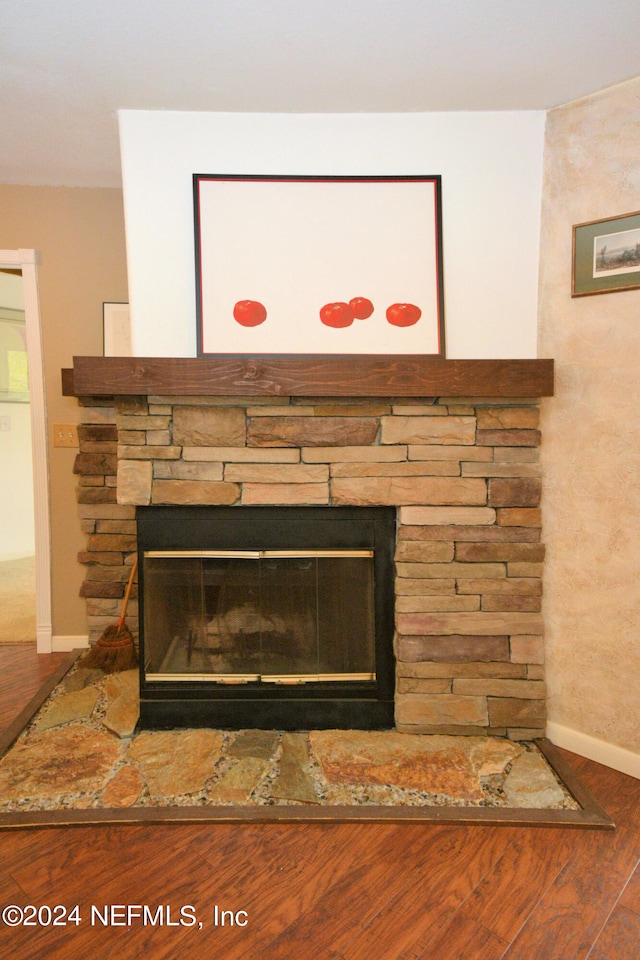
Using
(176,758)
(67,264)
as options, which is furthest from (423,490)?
(67,264)

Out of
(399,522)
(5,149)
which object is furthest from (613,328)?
(5,149)

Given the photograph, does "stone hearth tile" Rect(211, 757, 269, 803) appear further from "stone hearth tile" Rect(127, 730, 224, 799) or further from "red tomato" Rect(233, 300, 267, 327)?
"red tomato" Rect(233, 300, 267, 327)

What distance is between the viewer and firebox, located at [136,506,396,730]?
1.99 m

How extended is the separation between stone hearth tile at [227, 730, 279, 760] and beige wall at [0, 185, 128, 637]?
4.73 ft

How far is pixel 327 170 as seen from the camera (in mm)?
1914

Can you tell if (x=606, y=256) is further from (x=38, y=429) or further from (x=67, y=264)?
(x=38, y=429)

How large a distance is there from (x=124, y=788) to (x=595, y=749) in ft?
4.90

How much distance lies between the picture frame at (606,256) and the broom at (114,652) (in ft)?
6.66

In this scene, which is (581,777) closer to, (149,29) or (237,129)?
(237,129)

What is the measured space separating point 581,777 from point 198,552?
4.65 ft

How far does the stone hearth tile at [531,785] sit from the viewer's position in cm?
164

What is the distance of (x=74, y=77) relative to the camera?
1.75 meters

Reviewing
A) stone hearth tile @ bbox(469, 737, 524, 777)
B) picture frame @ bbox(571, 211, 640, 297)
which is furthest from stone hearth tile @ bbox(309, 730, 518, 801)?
picture frame @ bbox(571, 211, 640, 297)

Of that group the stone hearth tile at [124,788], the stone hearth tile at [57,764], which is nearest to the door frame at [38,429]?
the stone hearth tile at [57,764]
